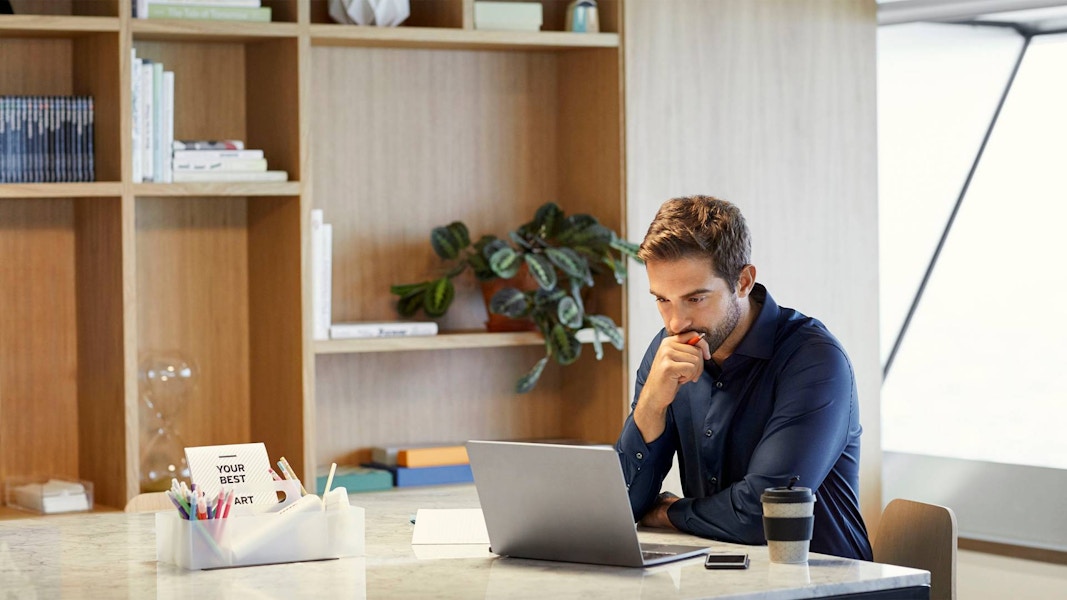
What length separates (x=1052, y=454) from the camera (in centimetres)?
505

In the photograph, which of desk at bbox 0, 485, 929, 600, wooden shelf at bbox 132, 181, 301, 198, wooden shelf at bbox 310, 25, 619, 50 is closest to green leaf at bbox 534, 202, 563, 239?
wooden shelf at bbox 310, 25, 619, 50

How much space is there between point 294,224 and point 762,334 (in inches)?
68.6

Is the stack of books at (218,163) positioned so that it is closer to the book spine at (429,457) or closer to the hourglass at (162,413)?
the hourglass at (162,413)

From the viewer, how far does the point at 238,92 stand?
4395 millimetres

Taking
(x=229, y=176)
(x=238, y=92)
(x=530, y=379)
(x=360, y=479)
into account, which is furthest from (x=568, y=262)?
(x=238, y=92)

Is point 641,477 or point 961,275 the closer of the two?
point 641,477

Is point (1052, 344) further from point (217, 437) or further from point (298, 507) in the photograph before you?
point (298, 507)

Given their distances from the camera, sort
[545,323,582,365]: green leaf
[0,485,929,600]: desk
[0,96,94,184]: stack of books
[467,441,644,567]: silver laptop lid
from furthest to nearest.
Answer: [545,323,582,365]: green leaf, [0,96,94,184]: stack of books, [467,441,644,567]: silver laptop lid, [0,485,929,600]: desk

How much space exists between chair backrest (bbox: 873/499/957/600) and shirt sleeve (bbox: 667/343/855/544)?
0.19m

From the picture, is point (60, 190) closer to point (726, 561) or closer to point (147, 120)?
point (147, 120)

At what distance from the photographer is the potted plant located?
4.25 meters

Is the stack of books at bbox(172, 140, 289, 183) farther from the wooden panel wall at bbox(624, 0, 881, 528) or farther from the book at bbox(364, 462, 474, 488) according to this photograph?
the wooden panel wall at bbox(624, 0, 881, 528)

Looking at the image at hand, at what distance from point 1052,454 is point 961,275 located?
0.77 metres

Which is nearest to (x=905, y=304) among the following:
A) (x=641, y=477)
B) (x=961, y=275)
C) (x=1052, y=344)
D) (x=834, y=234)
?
(x=961, y=275)
